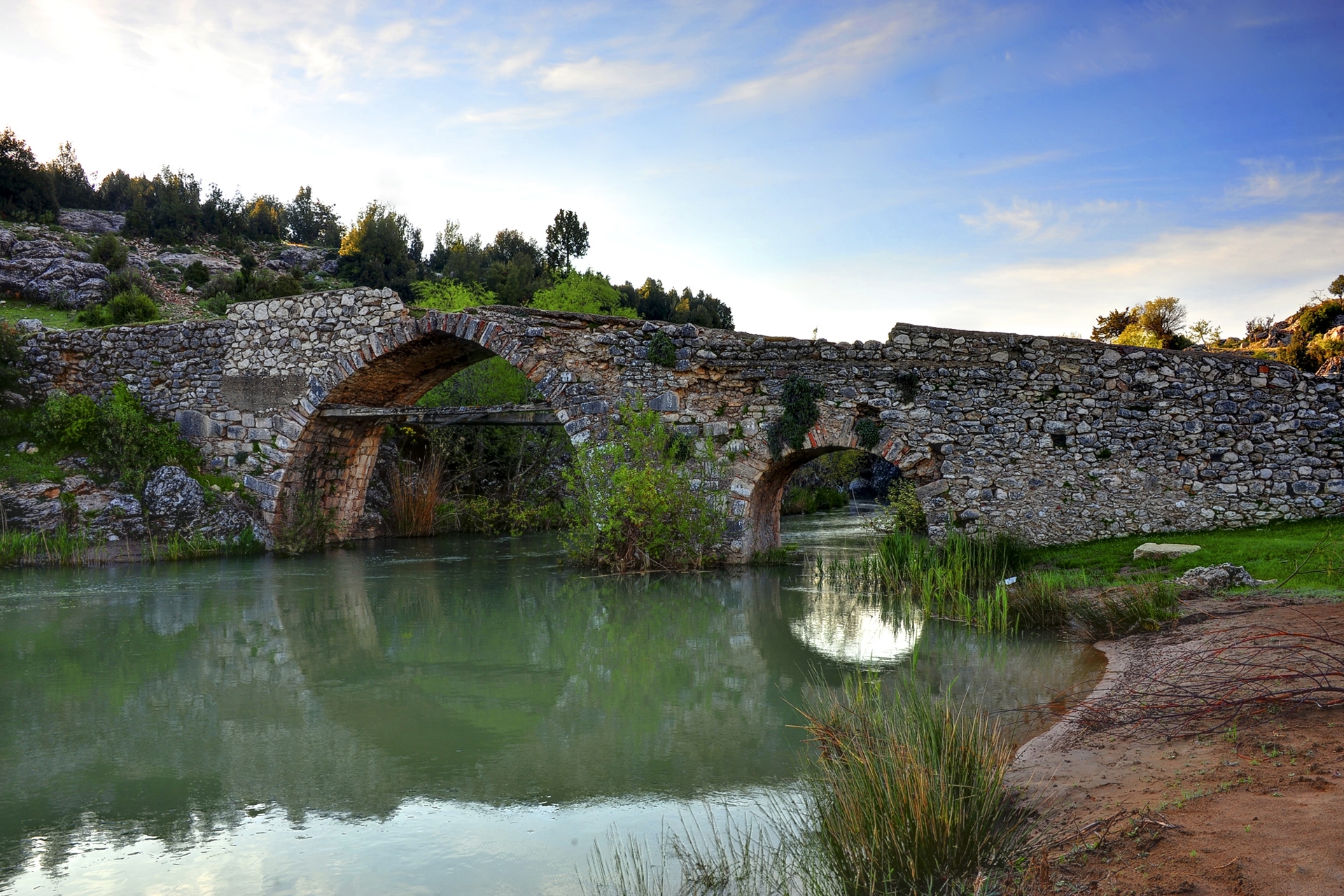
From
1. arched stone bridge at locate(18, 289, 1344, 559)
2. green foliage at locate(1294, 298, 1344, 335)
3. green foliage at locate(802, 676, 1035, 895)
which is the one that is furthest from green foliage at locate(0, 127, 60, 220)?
green foliage at locate(1294, 298, 1344, 335)

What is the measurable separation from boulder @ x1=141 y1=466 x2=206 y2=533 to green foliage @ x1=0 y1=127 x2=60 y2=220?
2038cm

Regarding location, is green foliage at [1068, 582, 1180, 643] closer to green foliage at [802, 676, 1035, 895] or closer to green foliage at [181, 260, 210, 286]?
green foliage at [802, 676, 1035, 895]

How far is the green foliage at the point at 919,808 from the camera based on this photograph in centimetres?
279

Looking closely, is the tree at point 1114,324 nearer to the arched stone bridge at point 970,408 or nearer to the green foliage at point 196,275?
the arched stone bridge at point 970,408

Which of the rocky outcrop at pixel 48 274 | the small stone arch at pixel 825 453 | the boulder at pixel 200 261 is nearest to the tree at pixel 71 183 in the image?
the boulder at pixel 200 261

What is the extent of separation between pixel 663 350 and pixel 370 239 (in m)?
26.9

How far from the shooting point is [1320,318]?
A: 20141 mm

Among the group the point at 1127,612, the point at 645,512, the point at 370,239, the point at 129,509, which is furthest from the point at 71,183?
the point at 1127,612

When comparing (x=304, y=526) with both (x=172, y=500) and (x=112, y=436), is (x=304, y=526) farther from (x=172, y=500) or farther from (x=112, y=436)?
(x=112, y=436)

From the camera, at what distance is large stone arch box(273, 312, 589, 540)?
11.9m

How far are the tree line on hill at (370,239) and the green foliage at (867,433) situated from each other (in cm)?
1521

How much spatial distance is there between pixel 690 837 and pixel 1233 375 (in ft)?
32.3

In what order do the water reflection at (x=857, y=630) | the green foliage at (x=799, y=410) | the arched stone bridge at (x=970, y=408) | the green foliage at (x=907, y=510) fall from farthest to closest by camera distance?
1. the green foliage at (x=907, y=510)
2. the green foliage at (x=799, y=410)
3. the arched stone bridge at (x=970, y=408)
4. the water reflection at (x=857, y=630)

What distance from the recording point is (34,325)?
53.4 ft
